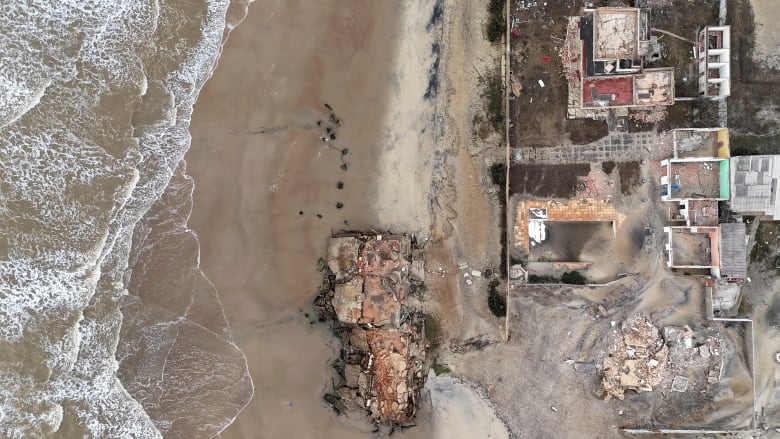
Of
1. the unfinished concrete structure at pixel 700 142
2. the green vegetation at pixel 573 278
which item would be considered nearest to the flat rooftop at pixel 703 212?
the unfinished concrete structure at pixel 700 142

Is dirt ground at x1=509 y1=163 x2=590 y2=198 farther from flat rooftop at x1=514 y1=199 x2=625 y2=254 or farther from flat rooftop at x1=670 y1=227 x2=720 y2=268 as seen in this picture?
flat rooftop at x1=670 y1=227 x2=720 y2=268

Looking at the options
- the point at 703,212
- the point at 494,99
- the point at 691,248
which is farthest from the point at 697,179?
the point at 494,99

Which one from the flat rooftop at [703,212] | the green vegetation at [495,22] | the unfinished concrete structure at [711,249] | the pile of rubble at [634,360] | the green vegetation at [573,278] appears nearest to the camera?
the unfinished concrete structure at [711,249]

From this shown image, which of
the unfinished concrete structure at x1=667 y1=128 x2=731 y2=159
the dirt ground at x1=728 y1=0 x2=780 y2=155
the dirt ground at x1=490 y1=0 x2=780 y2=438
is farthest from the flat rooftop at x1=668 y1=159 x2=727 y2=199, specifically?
the dirt ground at x1=728 y1=0 x2=780 y2=155

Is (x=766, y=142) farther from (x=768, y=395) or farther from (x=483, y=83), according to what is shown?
(x=483, y=83)

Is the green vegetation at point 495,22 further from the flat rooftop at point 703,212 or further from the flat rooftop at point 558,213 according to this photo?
the flat rooftop at point 703,212

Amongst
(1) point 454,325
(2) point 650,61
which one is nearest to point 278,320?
(1) point 454,325
